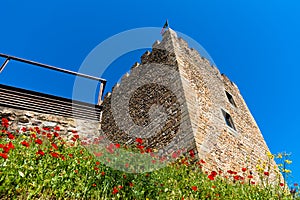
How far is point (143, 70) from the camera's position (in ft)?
31.5

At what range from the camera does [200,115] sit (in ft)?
22.7

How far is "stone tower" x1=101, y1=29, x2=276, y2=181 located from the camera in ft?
20.8

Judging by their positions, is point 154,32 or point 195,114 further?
point 154,32

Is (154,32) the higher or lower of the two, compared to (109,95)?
higher

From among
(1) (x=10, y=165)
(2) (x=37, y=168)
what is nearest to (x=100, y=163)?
(2) (x=37, y=168)

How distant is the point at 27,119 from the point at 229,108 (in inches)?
295

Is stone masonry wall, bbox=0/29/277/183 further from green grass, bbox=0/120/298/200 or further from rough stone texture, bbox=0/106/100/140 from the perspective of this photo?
green grass, bbox=0/120/298/200

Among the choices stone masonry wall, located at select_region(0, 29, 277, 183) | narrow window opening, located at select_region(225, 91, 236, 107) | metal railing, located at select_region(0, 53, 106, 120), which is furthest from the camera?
narrow window opening, located at select_region(225, 91, 236, 107)

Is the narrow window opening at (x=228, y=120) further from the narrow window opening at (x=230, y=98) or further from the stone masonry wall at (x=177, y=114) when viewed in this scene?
the narrow window opening at (x=230, y=98)

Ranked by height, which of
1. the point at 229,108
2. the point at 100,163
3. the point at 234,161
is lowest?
the point at 100,163

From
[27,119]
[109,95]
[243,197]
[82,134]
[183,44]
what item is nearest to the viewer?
[243,197]

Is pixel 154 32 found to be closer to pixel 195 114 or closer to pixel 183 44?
pixel 183 44

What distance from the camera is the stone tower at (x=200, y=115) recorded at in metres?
6.34

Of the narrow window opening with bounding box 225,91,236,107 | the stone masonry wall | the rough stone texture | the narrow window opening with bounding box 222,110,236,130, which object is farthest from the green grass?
the narrow window opening with bounding box 225,91,236,107
